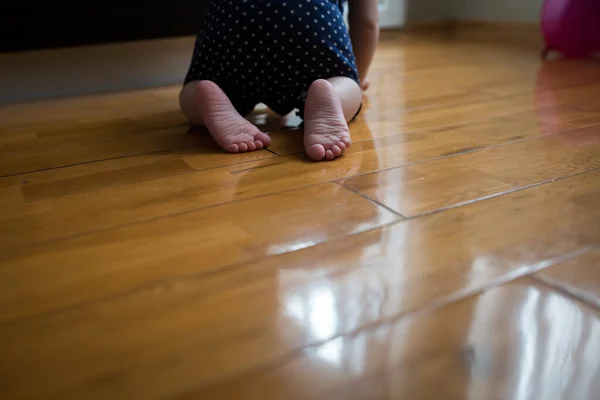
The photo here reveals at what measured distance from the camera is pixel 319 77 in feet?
3.59

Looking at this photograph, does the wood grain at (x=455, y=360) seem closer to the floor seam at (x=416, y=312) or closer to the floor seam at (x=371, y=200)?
the floor seam at (x=416, y=312)

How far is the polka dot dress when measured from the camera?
1064mm

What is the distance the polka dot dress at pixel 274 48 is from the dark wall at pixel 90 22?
630mm

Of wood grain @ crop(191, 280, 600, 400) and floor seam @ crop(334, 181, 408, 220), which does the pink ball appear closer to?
floor seam @ crop(334, 181, 408, 220)

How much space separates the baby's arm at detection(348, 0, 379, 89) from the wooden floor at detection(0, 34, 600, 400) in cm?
33

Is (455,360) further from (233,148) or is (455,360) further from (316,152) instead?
(233,148)

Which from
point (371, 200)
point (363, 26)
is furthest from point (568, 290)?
point (363, 26)

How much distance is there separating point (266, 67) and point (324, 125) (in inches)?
8.1

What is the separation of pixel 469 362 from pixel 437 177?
0.42 meters

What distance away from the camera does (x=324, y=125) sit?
961 mm

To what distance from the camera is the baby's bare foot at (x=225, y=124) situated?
0.99 m

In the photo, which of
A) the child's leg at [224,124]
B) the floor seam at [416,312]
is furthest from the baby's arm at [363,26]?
the floor seam at [416,312]

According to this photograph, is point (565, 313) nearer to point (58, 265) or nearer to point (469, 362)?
point (469, 362)

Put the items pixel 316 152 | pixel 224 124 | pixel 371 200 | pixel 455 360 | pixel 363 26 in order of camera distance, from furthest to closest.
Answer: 1. pixel 363 26
2. pixel 224 124
3. pixel 316 152
4. pixel 371 200
5. pixel 455 360
